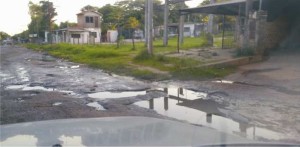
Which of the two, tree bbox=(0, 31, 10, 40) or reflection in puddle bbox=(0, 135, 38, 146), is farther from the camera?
tree bbox=(0, 31, 10, 40)

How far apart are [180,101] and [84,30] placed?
56.3 metres

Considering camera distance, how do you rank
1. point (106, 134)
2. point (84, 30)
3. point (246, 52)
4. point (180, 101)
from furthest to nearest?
point (84, 30)
point (246, 52)
point (180, 101)
point (106, 134)

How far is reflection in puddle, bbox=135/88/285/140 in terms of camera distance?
20.2ft

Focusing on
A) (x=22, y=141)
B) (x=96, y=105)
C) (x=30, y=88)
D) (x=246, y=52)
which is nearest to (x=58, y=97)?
(x=96, y=105)

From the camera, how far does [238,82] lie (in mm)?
11875

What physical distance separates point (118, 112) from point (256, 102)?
11.7 ft

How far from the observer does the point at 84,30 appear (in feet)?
207

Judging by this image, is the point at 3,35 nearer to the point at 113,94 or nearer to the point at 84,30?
the point at 84,30

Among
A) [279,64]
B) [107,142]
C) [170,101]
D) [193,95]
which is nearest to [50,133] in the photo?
[107,142]

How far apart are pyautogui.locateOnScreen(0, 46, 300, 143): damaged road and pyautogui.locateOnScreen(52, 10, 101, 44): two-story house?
164ft

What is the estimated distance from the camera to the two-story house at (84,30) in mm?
62391

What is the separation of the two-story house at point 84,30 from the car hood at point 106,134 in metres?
58.5

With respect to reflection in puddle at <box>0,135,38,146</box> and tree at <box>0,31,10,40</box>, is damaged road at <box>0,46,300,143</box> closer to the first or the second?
reflection in puddle at <box>0,135,38,146</box>

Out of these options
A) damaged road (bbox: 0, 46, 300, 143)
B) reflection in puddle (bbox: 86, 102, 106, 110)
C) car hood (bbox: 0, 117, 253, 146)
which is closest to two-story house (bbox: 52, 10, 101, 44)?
damaged road (bbox: 0, 46, 300, 143)
